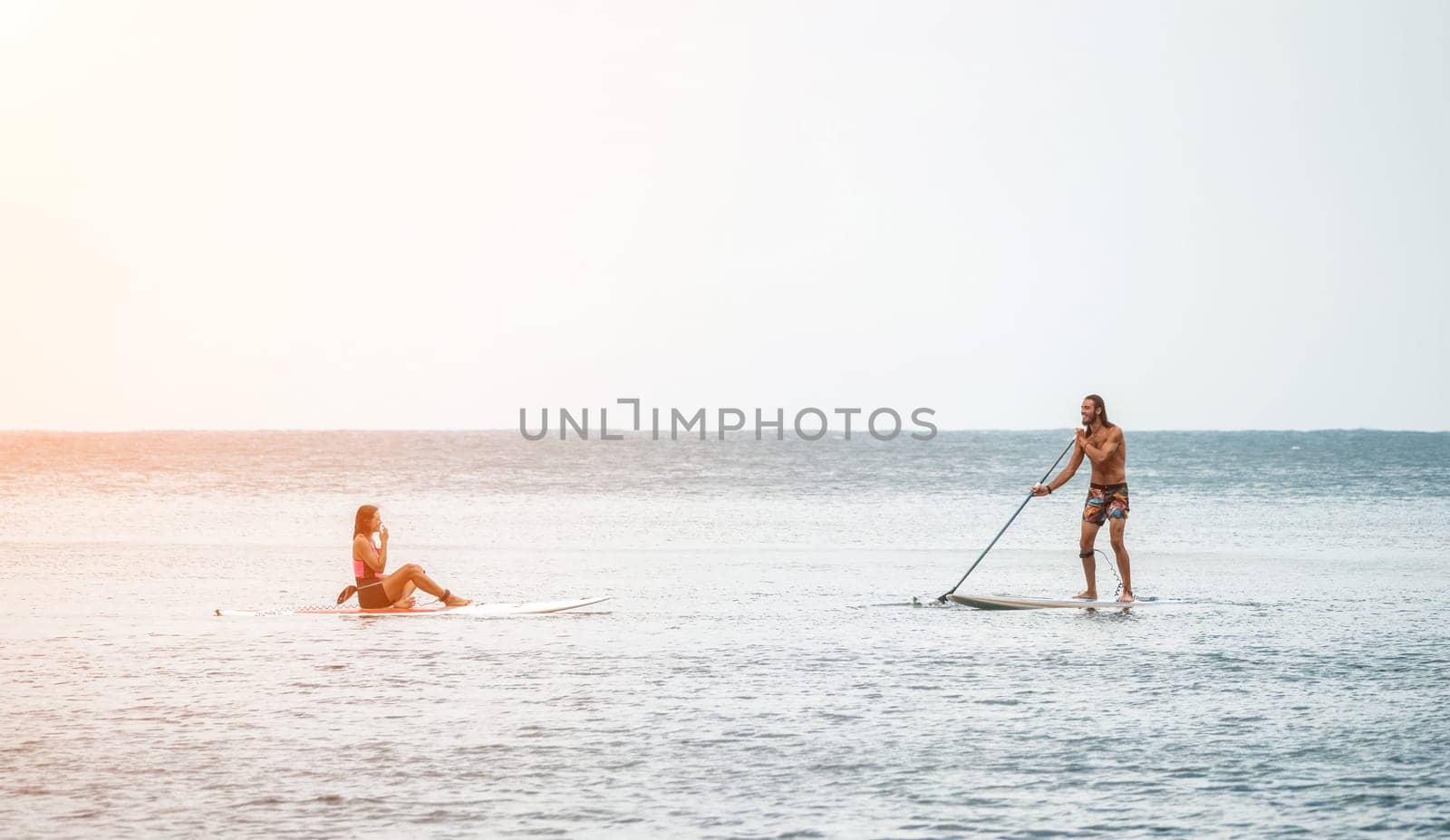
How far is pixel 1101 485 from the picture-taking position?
16141 mm

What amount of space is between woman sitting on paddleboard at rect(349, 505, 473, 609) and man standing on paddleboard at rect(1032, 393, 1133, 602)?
6702mm

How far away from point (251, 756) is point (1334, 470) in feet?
240

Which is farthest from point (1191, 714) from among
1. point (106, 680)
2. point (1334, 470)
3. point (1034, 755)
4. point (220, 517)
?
point (1334, 470)


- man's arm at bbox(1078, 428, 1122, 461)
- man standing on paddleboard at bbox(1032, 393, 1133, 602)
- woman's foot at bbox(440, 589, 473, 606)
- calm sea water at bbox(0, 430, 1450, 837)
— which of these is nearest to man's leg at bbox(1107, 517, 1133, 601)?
man standing on paddleboard at bbox(1032, 393, 1133, 602)

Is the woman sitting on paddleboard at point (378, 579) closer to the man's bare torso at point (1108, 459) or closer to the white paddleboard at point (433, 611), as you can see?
the white paddleboard at point (433, 611)

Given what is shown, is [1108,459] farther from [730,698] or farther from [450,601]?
[450,601]

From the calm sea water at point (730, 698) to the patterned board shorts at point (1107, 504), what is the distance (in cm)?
109

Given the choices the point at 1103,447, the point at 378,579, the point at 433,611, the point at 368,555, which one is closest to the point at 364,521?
the point at 368,555

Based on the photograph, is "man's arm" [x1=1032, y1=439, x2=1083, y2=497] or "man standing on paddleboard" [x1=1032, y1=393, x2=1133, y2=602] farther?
"man standing on paddleboard" [x1=1032, y1=393, x2=1133, y2=602]

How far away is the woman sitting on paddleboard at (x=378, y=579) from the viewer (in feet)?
50.2

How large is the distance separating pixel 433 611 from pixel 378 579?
76cm

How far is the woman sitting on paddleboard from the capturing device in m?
15.3

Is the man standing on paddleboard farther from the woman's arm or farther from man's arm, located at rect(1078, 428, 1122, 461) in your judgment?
the woman's arm

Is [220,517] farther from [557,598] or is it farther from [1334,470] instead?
[1334,470]
